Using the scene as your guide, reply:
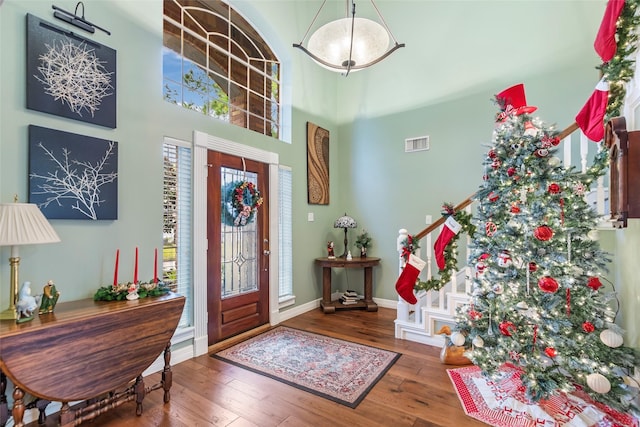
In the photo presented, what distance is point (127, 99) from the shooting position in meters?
2.28

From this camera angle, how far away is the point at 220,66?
3.15 meters

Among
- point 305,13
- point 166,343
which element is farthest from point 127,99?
point 305,13

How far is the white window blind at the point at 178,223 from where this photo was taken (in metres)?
2.57

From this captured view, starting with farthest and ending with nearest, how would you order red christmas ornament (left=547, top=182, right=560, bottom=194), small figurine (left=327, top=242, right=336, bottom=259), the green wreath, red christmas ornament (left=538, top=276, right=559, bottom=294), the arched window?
small figurine (left=327, top=242, right=336, bottom=259) → the green wreath → the arched window → red christmas ornament (left=547, top=182, right=560, bottom=194) → red christmas ornament (left=538, top=276, right=559, bottom=294)

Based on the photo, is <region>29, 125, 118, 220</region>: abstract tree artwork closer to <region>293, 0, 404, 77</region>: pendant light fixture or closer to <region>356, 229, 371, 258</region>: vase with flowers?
<region>293, 0, 404, 77</region>: pendant light fixture

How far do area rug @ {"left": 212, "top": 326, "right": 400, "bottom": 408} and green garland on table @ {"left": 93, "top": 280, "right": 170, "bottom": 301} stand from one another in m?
0.96

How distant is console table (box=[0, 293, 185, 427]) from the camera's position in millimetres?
1411

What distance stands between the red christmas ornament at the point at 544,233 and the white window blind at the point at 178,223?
8.81 feet

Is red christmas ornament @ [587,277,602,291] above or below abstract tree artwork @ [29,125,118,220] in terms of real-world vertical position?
below

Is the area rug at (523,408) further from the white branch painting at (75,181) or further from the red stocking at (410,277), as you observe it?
the white branch painting at (75,181)

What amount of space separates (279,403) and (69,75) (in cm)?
260

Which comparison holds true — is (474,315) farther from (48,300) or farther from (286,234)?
(48,300)

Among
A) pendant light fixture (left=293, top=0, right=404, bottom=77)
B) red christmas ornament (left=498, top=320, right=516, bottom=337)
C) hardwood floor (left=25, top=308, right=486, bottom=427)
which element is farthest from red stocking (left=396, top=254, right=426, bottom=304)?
pendant light fixture (left=293, top=0, right=404, bottom=77)

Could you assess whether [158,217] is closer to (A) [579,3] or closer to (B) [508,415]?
(B) [508,415]
